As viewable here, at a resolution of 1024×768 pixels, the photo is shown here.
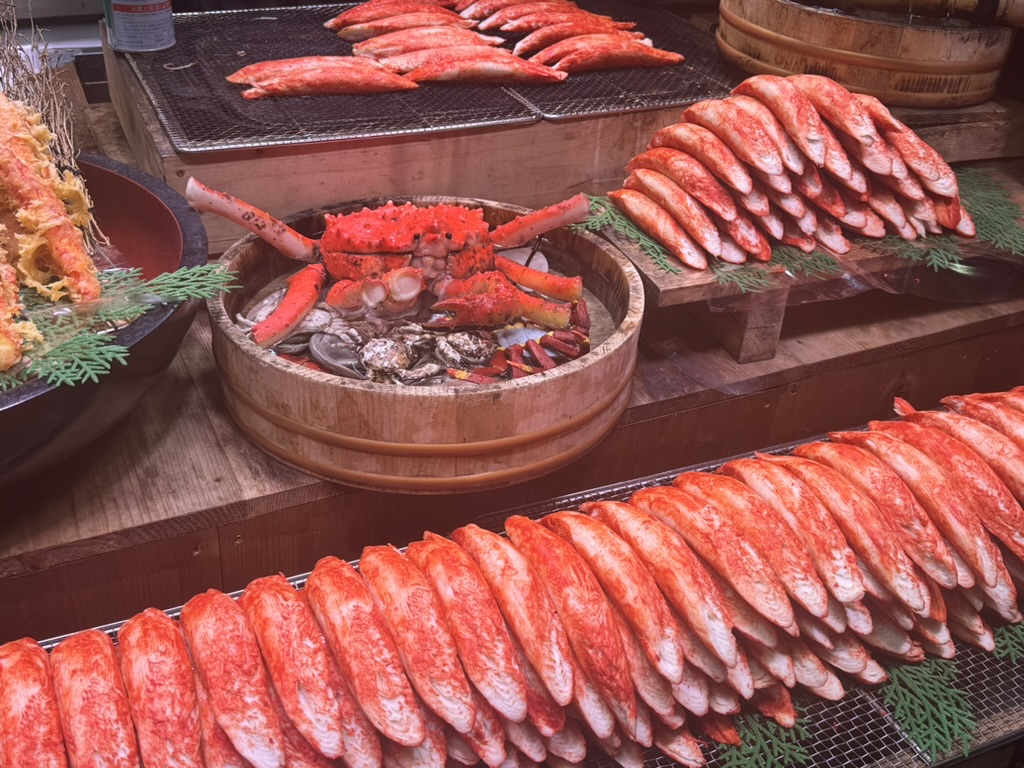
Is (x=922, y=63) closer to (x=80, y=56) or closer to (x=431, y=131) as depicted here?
(x=431, y=131)

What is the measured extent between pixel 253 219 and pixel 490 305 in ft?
1.82

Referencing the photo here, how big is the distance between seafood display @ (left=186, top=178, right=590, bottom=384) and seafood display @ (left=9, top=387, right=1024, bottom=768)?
0.51 metres

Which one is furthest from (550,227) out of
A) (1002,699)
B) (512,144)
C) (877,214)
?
(1002,699)

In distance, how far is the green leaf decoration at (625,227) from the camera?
229 cm

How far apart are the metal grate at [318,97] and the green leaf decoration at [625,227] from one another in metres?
0.37

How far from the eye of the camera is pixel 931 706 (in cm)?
159

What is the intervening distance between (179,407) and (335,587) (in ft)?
3.14

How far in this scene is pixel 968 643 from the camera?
175 cm

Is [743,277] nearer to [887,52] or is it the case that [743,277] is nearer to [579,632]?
[887,52]

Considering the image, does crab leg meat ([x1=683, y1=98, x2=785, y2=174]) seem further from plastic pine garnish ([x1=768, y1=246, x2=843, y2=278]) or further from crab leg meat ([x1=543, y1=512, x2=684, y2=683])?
crab leg meat ([x1=543, y1=512, x2=684, y2=683])

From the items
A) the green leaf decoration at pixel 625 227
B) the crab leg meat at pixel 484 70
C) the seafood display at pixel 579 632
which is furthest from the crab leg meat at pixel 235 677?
the crab leg meat at pixel 484 70

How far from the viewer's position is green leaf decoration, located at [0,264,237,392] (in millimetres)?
1577

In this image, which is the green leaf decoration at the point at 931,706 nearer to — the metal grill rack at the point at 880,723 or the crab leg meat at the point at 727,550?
the metal grill rack at the point at 880,723

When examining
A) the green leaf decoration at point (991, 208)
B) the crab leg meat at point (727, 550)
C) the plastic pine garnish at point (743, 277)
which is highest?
the green leaf decoration at point (991, 208)
